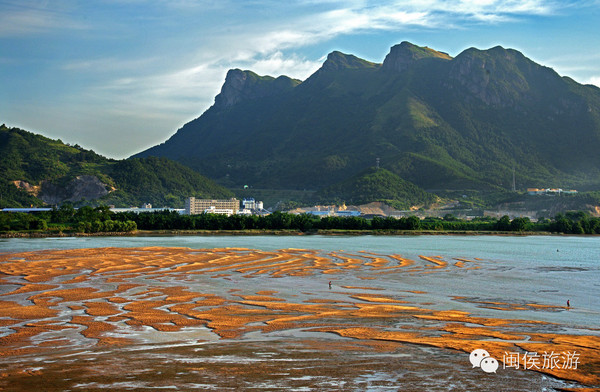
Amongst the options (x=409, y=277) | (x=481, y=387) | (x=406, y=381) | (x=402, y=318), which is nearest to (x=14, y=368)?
(x=406, y=381)

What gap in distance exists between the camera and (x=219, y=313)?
3384cm

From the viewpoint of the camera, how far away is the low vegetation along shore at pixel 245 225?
126 meters

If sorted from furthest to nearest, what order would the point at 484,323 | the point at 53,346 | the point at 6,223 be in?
the point at 6,223 → the point at 484,323 → the point at 53,346

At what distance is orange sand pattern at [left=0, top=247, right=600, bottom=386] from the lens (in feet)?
86.3

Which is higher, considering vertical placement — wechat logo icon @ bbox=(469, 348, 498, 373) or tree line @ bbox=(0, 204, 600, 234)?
tree line @ bbox=(0, 204, 600, 234)

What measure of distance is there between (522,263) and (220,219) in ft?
269

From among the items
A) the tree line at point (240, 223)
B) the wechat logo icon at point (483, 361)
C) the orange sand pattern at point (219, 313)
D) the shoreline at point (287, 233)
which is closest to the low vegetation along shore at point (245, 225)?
the tree line at point (240, 223)

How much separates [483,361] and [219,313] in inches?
616

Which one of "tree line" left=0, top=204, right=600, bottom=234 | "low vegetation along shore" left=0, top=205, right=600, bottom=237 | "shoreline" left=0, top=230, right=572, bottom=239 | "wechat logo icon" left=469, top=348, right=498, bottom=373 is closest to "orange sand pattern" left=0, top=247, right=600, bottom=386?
"wechat logo icon" left=469, top=348, right=498, bottom=373

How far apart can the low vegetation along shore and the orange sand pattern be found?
68229 millimetres

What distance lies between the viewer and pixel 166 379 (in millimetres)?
20344

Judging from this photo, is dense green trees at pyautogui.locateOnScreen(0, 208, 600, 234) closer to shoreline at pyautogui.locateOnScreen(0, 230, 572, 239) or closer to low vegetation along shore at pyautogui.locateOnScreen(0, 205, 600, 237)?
low vegetation along shore at pyautogui.locateOnScreen(0, 205, 600, 237)

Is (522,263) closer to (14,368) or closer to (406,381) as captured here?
(406,381)

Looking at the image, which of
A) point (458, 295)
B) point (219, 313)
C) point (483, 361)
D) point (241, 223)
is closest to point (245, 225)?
point (241, 223)
